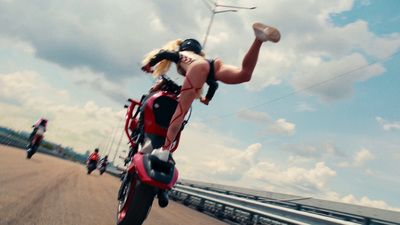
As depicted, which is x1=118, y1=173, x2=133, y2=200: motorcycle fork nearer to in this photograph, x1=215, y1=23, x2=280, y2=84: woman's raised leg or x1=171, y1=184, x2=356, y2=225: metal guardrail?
x1=215, y1=23, x2=280, y2=84: woman's raised leg

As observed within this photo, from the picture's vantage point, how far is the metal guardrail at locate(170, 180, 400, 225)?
3933 mm

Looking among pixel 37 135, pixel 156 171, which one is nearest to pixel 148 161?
pixel 156 171

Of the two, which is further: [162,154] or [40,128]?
[40,128]

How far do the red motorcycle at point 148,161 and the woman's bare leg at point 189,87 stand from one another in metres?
0.24

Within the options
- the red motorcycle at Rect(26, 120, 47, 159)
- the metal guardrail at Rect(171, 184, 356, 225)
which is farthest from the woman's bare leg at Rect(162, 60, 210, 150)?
the red motorcycle at Rect(26, 120, 47, 159)

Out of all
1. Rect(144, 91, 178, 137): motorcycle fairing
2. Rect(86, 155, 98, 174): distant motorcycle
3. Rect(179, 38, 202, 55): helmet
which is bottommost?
Rect(86, 155, 98, 174): distant motorcycle

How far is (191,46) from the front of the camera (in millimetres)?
2842

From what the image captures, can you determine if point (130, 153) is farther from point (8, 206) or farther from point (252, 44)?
point (252, 44)

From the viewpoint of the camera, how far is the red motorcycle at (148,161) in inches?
88.3

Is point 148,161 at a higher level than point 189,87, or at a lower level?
lower

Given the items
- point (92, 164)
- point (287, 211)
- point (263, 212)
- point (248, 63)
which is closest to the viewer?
point (248, 63)

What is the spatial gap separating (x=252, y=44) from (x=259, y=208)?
15.7ft

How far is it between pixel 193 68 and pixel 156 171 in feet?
3.02

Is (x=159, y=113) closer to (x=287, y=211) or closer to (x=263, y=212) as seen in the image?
(x=287, y=211)
